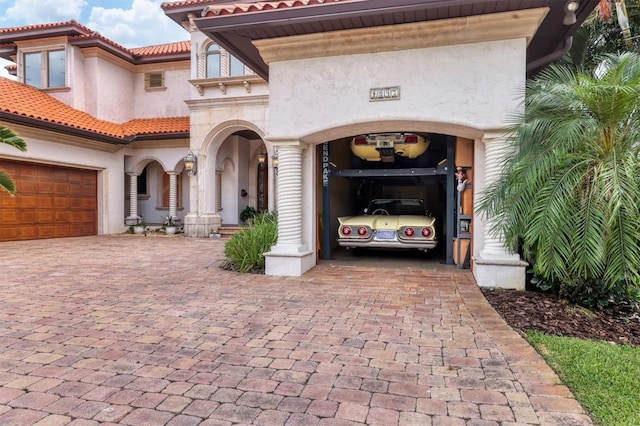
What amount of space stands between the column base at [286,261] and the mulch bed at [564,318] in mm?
3028

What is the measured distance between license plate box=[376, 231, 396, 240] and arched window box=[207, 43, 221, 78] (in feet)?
35.6

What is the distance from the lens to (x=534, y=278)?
232 inches

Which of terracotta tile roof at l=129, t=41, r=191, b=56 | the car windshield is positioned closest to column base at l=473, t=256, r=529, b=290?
the car windshield

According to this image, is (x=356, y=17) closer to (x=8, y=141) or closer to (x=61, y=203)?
(x=8, y=141)

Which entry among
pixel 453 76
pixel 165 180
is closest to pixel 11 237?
pixel 165 180

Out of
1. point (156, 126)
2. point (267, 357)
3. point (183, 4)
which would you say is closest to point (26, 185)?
point (156, 126)

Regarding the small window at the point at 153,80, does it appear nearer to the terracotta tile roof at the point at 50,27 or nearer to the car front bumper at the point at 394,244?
the terracotta tile roof at the point at 50,27

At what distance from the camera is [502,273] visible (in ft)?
19.7

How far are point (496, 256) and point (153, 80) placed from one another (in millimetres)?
17073

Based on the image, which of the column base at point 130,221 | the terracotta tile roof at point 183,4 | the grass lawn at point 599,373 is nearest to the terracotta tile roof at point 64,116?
the column base at point 130,221

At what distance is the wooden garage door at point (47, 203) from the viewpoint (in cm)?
1262

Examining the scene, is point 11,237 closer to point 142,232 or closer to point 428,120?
point 142,232

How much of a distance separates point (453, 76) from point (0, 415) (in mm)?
6513

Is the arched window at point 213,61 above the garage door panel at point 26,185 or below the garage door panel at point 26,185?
above
